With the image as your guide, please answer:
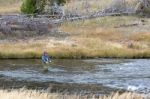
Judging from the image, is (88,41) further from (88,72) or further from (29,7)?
(29,7)

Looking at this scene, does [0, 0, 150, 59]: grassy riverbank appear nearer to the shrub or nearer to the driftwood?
the driftwood

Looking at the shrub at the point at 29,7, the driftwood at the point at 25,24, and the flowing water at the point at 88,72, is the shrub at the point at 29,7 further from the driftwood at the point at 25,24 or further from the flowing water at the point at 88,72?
the flowing water at the point at 88,72

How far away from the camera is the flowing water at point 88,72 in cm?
4169

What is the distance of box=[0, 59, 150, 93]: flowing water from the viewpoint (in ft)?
137

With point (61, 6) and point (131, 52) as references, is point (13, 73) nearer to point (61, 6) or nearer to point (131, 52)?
point (131, 52)

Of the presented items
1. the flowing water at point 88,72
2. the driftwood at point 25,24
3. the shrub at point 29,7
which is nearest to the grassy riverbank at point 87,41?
the driftwood at point 25,24

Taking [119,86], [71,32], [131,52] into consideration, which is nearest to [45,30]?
[71,32]

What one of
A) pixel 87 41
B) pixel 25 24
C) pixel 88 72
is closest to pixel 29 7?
pixel 25 24

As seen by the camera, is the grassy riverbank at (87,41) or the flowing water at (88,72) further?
the grassy riverbank at (87,41)

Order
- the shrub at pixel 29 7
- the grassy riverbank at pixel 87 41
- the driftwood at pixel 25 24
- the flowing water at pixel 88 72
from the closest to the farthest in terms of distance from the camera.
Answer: the flowing water at pixel 88 72, the grassy riverbank at pixel 87 41, the driftwood at pixel 25 24, the shrub at pixel 29 7

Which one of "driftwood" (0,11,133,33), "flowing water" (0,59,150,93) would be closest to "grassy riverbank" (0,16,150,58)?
"driftwood" (0,11,133,33)

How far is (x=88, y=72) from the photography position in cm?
4756

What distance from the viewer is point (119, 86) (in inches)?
1561

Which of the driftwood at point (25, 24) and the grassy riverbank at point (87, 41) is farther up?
the driftwood at point (25, 24)
